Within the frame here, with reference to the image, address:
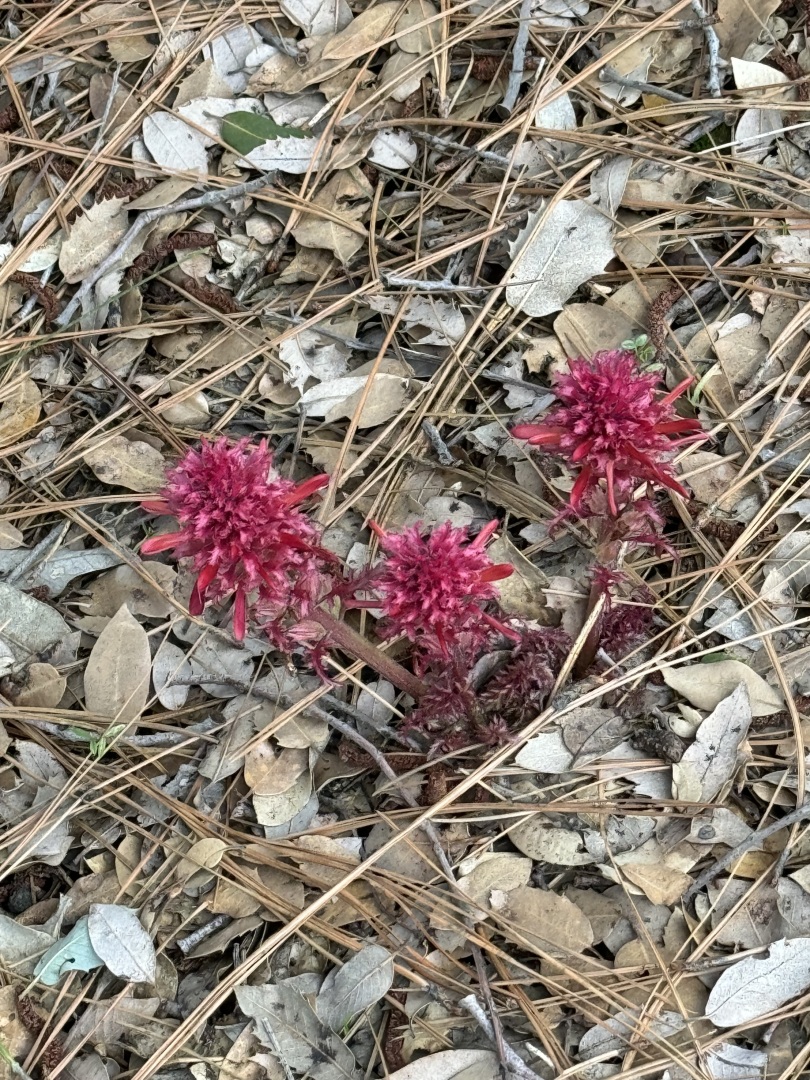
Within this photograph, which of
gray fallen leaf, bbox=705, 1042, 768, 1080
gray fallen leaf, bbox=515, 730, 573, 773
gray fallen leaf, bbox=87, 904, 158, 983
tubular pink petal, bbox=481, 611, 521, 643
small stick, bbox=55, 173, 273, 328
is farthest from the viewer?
small stick, bbox=55, 173, 273, 328

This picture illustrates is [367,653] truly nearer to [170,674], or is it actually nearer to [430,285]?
[170,674]

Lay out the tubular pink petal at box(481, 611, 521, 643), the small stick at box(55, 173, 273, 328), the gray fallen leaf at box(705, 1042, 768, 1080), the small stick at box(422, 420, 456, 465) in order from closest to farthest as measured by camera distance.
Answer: the tubular pink petal at box(481, 611, 521, 643) < the gray fallen leaf at box(705, 1042, 768, 1080) < the small stick at box(422, 420, 456, 465) < the small stick at box(55, 173, 273, 328)

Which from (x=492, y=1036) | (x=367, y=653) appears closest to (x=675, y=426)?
(x=367, y=653)

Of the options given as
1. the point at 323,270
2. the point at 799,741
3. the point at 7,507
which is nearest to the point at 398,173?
the point at 323,270

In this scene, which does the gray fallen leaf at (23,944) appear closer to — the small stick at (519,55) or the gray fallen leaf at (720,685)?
the gray fallen leaf at (720,685)

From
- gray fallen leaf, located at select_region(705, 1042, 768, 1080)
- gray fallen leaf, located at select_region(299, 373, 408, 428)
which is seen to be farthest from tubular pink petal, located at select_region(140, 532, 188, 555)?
gray fallen leaf, located at select_region(705, 1042, 768, 1080)

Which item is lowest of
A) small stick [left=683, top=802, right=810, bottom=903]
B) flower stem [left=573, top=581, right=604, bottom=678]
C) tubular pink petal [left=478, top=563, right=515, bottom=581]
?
small stick [left=683, top=802, right=810, bottom=903]

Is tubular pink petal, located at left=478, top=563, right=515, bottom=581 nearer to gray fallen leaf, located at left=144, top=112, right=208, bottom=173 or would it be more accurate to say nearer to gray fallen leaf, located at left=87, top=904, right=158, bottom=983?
gray fallen leaf, located at left=87, top=904, right=158, bottom=983
